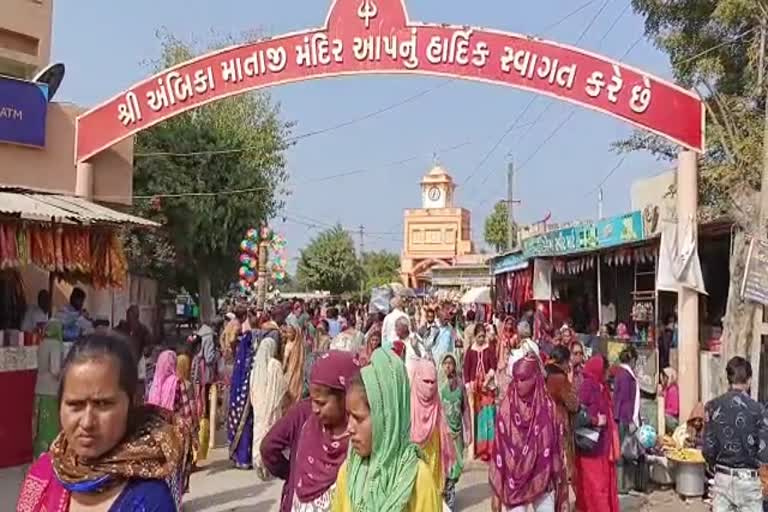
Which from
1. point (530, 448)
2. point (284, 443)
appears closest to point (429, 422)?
point (530, 448)

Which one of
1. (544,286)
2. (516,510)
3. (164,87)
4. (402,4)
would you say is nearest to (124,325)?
(164,87)

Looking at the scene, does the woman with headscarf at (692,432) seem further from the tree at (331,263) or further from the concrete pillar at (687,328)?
the tree at (331,263)

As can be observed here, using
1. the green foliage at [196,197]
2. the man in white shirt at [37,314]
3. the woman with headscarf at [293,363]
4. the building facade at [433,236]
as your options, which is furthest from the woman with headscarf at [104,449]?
the building facade at [433,236]

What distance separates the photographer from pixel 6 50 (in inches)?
572

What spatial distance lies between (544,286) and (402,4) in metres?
7.47

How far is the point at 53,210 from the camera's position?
9.43 meters

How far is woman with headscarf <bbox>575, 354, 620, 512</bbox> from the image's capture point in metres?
6.77

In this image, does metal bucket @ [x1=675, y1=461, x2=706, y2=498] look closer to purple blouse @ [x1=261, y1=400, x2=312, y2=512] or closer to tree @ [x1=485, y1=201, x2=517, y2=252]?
purple blouse @ [x1=261, y1=400, x2=312, y2=512]

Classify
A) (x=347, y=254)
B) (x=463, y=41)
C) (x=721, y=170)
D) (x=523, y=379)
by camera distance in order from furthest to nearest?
(x=347, y=254) → (x=721, y=170) → (x=463, y=41) → (x=523, y=379)

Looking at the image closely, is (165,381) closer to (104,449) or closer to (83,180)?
(83,180)

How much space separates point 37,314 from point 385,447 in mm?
9016

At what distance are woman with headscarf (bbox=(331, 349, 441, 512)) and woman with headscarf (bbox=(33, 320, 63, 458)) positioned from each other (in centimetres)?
607

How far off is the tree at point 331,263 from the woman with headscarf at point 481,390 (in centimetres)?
4823

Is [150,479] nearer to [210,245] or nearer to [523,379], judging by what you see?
[523,379]
